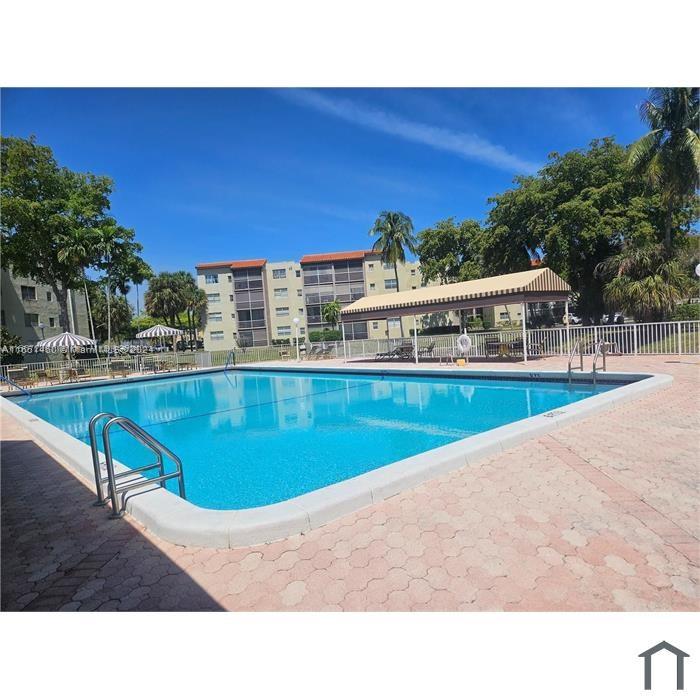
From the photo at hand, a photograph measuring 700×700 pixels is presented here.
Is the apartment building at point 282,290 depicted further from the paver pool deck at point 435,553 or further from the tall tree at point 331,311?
the paver pool deck at point 435,553

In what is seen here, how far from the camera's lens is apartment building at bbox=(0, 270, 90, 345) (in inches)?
1291

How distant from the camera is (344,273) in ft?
170

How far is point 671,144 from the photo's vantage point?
61.4ft

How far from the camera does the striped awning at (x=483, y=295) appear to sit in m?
15.1

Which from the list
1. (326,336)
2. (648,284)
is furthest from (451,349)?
(326,336)

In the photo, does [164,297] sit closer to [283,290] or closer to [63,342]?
[283,290]

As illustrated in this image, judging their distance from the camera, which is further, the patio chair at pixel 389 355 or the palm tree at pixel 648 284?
the patio chair at pixel 389 355

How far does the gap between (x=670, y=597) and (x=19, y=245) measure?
3337cm

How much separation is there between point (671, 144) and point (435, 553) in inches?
920

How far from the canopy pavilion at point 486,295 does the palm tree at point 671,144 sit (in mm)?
7806
